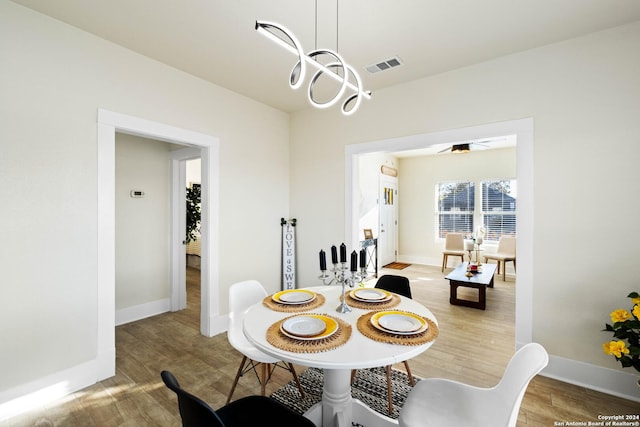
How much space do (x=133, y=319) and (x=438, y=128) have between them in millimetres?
4323

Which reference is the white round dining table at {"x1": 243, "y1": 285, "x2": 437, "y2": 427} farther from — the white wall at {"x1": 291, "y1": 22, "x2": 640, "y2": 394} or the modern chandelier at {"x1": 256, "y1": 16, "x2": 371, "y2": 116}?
the white wall at {"x1": 291, "y1": 22, "x2": 640, "y2": 394}

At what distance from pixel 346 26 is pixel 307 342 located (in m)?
2.24

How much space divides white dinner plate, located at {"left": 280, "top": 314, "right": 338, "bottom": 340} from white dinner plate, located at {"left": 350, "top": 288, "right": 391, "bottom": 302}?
39cm

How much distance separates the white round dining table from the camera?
4.01ft

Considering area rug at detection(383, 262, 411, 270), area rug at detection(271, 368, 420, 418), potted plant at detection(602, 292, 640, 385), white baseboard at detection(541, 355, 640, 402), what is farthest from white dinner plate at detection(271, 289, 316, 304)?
area rug at detection(383, 262, 411, 270)

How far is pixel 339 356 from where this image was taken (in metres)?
1.24

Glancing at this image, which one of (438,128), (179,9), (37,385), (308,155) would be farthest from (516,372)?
(308,155)

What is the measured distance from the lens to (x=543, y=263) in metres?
2.53

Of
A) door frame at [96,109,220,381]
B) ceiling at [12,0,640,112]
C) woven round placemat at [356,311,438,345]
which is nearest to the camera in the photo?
woven round placemat at [356,311,438,345]

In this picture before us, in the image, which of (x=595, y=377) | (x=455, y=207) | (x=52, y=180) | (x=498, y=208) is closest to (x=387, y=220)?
(x=455, y=207)

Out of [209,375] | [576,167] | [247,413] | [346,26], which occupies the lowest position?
[209,375]

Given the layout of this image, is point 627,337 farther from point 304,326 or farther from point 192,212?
point 192,212

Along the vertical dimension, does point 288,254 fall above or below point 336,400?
above

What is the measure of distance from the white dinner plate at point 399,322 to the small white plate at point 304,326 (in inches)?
11.2
